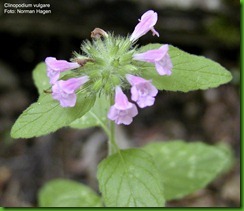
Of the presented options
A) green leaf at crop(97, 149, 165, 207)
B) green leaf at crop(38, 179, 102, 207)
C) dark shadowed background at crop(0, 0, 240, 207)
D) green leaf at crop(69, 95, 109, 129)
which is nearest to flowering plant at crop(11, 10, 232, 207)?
green leaf at crop(97, 149, 165, 207)

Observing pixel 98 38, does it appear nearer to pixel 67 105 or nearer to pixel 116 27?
pixel 67 105

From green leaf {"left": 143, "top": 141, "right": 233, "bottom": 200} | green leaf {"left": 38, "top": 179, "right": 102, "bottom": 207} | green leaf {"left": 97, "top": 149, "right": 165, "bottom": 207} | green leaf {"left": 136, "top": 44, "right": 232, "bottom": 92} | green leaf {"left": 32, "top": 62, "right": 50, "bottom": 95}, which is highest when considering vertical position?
green leaf {"left": 136, "top": 44, "right": 232, "bottom": 92}

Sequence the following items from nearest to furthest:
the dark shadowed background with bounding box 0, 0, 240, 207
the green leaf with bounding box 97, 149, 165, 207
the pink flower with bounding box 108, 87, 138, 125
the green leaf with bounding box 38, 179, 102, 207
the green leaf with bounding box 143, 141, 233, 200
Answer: the pink flower with bounding box 108, 87, 138, 125
the green leaf with bounding box 97, 149, 165, 207
the green leaf with bounding box 38, 179, 102, 207
the green leaf with bounding box 143, 141, 233, 200
the dark shadowed background with bounding box 0, 0, 240, 207

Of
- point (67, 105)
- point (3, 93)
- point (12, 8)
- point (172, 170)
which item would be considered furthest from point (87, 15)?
point (67, 105)

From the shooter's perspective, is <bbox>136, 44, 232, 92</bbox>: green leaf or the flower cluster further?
<bbox>136, 44, 232, 92</bbox>: green leaf

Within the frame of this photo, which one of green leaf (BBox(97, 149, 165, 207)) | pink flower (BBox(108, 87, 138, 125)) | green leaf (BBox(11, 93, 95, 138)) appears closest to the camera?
pink flower (BBox(108, 87, 138, 125))

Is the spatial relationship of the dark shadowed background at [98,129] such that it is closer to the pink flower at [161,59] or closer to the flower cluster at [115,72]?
the flower cluster at [115,72]

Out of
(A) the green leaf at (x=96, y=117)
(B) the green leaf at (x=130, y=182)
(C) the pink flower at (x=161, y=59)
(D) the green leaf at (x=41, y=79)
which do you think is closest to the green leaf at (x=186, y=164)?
(A) the green leaf at (x=96, y=117)

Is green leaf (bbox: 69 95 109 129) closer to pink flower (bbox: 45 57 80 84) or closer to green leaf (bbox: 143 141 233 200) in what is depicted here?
pink flower (bbox: 45 57 80 84)
